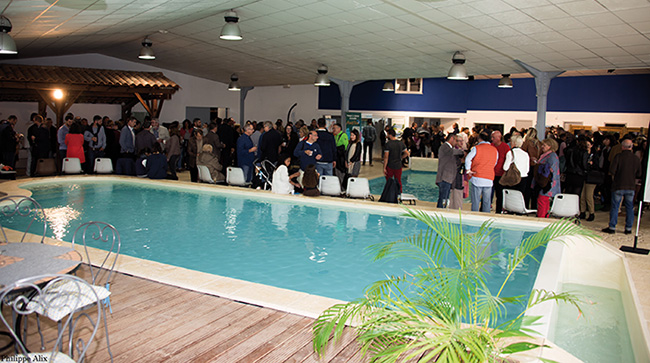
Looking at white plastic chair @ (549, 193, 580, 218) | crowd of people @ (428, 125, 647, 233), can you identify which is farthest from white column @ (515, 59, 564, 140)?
white plastic chair @ (549, 193, 580, 218)

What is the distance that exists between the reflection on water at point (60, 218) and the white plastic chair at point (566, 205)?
686cm

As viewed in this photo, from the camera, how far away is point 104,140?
1198cm

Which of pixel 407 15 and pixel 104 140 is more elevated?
pixel 407 15

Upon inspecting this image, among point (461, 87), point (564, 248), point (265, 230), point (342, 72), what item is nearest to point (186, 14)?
point (265, 230)

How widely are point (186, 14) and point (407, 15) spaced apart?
4.39 meters

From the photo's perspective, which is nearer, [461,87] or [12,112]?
[12,112]

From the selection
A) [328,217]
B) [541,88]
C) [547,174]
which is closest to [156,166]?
[328,217]

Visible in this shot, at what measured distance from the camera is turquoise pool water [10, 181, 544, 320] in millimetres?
5145

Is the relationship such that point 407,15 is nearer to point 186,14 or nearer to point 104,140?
point 186,14

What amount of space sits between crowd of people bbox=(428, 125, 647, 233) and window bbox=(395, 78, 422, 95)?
38.5ft

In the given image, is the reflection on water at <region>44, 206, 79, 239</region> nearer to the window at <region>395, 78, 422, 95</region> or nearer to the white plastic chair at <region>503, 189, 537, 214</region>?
the white plastic chair at <region>503, 189, 537, 214</region>

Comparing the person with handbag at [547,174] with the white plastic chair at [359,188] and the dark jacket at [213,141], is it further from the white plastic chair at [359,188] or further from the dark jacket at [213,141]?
the dark jacket at [213,141]

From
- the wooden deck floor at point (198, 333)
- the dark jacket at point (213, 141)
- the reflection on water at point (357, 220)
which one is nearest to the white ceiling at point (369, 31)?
the dark jacket at point (213, 141)

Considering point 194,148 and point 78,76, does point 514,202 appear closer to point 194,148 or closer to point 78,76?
point 194,148
